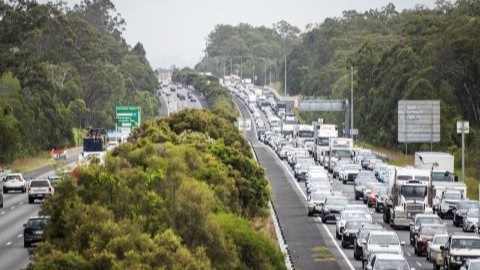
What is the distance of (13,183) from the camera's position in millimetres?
86125

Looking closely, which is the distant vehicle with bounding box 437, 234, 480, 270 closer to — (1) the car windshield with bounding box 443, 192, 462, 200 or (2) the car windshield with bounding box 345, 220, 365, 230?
(2) the car windshield with bounding box 345, 220, 365, 230

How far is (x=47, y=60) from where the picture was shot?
154750mm

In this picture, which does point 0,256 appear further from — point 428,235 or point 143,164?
point 428,235

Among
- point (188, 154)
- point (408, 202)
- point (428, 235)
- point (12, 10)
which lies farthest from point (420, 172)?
point (12, 10)

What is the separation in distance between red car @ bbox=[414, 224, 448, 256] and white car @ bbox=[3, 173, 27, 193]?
38.9 m

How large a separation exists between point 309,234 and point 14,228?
12.0 metres

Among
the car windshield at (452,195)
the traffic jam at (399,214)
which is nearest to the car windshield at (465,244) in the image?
the traffic jam at (399,214)

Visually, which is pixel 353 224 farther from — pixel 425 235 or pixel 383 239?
pixel 383 239

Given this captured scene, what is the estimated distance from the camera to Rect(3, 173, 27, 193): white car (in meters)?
86.0

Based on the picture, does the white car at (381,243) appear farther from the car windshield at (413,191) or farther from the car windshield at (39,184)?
the car windshield at (39,184)

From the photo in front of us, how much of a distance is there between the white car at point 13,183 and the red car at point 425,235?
128ft

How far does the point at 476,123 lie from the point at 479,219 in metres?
67.5

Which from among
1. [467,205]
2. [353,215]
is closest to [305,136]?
[467,205]

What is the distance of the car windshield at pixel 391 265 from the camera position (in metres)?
39.8
